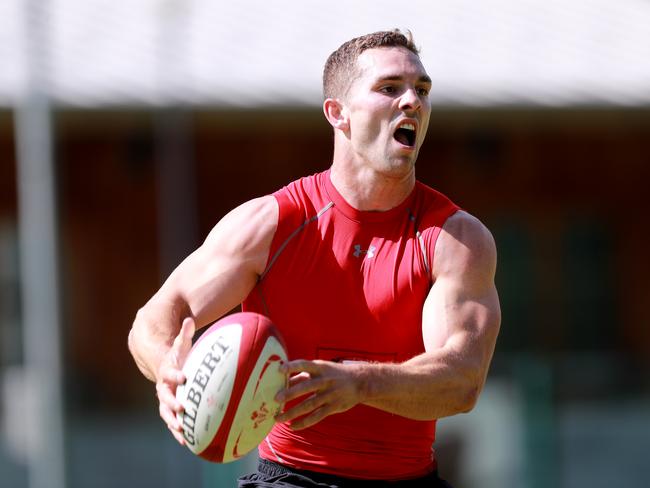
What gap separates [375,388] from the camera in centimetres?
431

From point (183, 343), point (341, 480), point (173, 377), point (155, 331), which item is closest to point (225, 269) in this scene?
point (155, 331)

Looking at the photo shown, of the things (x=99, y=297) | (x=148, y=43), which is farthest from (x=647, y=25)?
(x=99, y=297)

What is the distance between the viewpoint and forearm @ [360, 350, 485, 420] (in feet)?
14.3

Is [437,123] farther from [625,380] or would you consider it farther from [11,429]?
[11,429]

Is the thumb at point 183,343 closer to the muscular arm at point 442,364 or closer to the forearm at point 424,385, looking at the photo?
the muscular arm at point 442,364

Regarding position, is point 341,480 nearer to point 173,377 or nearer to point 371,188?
point 173,377

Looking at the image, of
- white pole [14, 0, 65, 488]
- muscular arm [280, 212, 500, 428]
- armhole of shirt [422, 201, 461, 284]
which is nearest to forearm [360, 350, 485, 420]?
muscular arm [280, 212, 500, 428]

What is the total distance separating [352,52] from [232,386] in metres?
1.49

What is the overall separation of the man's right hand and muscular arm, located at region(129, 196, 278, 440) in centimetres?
20

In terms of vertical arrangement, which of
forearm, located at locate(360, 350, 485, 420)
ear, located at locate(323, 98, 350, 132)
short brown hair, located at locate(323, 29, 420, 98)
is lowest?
forearm, located at locate(360, 350, 485, 420)

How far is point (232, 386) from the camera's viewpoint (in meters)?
4.37

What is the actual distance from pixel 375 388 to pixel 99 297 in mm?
10660

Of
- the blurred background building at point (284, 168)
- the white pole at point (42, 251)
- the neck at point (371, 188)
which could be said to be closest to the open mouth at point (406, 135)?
the neck at point (371, 188)

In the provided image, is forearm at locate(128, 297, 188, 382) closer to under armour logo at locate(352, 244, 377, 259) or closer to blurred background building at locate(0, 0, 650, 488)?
under armour logo at locate(352, 244, 377, 259)
